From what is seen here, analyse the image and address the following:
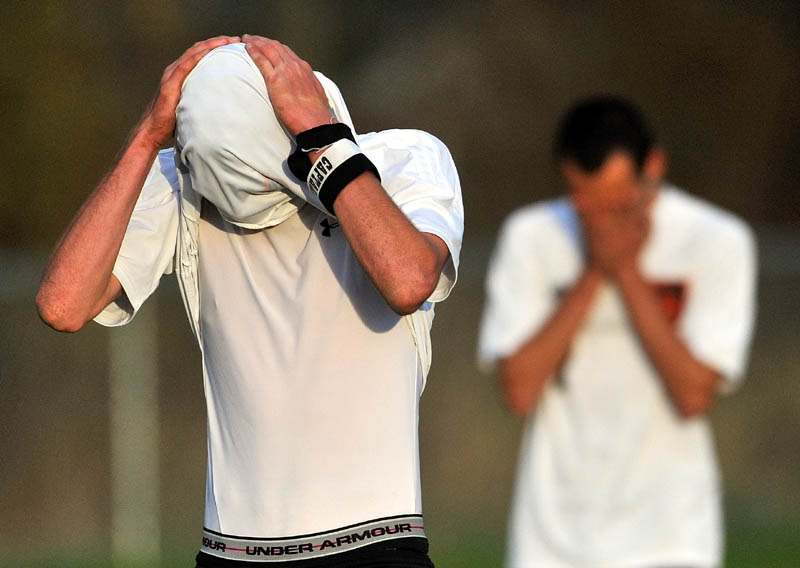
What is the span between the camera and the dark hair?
3957 mm

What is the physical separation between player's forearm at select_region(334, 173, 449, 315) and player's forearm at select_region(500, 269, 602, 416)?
124 cm

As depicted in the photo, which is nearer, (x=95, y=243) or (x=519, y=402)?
(x=95, y=243)

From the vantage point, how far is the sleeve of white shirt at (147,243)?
3035 mm

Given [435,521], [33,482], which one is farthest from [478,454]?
[33,482]

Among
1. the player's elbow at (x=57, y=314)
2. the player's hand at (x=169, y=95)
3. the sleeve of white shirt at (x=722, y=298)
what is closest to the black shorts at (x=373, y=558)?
the player's elbow at (x=57, y=314)

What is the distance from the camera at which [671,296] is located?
13.4 ft

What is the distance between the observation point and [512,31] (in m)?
15.8

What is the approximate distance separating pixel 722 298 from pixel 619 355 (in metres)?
0.33

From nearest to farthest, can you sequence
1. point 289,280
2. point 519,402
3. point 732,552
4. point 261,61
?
1. point 261,61
2. point 289,280
3. point 519,402
4. point 732,552

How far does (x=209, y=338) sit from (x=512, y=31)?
13.2 m

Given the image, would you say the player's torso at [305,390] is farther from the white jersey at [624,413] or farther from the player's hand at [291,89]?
the white jersey at [624,413]

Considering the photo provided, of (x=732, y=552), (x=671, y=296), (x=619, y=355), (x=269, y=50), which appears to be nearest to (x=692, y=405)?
(x=619, y=355)

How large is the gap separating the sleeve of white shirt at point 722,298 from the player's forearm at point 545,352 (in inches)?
11.1

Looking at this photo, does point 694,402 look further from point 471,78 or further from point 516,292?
point 471,78
